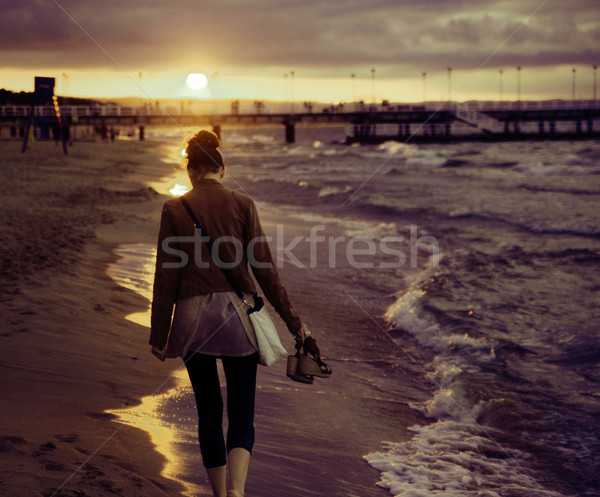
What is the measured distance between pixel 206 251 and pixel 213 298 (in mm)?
216

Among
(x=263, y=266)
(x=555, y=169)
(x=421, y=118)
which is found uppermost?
(x=421, y=118)

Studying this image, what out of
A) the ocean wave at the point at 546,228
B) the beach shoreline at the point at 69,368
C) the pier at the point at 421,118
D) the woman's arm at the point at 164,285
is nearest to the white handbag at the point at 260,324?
the woman's arm at the point at 164,285

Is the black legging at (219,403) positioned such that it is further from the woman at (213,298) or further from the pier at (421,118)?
the pier at (421,118)

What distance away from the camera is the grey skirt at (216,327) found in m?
3.02

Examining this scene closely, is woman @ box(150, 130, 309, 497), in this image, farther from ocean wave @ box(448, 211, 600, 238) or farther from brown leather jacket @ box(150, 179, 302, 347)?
ocean wave @ box(448, 211, 600, 238)

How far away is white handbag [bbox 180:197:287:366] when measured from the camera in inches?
120

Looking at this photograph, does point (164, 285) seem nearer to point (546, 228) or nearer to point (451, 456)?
point (451, 456)

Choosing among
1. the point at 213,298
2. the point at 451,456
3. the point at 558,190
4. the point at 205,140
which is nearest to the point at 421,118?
the point at 558,190

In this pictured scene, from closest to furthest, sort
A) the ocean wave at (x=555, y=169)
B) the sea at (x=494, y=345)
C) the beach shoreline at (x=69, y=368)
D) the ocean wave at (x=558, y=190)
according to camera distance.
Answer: the beach shoreline at (x=69, y=368)
the sea at (x=494, y=345)
the ocean wave at (x=558, y=190)
the ocean wave at (x=555, y=169)

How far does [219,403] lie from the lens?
321cm

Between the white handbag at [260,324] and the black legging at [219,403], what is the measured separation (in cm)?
9

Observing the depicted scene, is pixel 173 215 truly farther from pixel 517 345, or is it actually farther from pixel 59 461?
pixel 517 345

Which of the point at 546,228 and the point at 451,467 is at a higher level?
the point at 546,228

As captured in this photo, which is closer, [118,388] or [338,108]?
[118,388]
